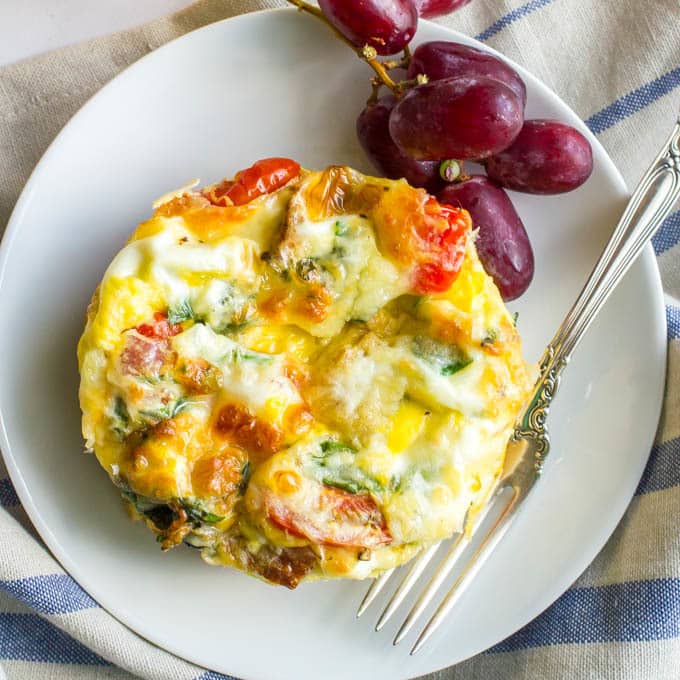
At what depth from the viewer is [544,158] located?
112 inches

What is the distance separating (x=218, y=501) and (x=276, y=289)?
1.78ft

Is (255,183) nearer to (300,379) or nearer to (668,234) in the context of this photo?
(300,379)

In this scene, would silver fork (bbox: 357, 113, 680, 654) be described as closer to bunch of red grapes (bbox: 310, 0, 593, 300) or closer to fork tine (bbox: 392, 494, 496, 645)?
fork tine (bbox: 392, 494, 496, 645)

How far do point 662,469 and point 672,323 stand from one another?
454mm

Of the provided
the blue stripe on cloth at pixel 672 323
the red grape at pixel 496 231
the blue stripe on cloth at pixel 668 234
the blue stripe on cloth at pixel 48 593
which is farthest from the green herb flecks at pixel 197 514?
the blue stripe on cloth at pixel 668 234

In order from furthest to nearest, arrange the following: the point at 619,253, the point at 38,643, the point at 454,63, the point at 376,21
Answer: the point at 38,643, the point at 619,253, the point at 454,63, the point at 376,21

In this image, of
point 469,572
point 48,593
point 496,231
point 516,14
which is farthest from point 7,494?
point 516,14

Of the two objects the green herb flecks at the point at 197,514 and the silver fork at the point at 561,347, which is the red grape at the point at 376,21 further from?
the green herb flecks at the point at 197,514

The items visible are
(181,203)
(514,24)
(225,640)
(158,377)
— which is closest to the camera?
(158,377)

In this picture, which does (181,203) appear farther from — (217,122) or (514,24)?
(514,24)

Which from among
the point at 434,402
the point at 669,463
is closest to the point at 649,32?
the point at 669,463

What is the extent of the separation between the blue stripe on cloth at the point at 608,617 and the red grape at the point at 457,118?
4.63ft

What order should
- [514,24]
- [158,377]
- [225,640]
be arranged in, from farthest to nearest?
[514,24] < [225,640] < [158,377]

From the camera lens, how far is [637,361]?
10.1 ft
